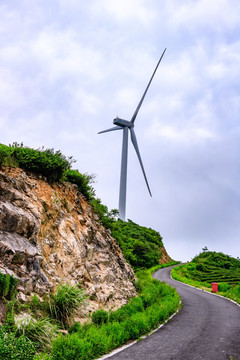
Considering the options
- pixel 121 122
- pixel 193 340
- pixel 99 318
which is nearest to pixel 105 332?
pixel 99 318

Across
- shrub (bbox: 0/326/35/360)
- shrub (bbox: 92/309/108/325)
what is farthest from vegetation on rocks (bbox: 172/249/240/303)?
shrub (bbox: 0/326/35/360)

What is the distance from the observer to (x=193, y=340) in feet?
37.9

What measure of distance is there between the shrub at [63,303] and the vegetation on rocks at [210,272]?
2451 cm

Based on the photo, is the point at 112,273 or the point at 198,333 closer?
the point at 198,333

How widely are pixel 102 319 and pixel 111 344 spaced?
2.69 meters

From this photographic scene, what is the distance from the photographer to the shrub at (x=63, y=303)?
11774mm

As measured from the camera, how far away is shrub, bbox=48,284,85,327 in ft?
38.6

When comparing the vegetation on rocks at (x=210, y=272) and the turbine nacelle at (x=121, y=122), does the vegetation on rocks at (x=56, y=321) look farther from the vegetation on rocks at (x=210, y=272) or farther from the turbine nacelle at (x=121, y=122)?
the turbine nacelle at (x=121, y=122)

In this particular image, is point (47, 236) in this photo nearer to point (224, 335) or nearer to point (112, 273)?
point (112, 273)

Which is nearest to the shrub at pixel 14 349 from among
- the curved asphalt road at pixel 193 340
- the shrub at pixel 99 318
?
the curved asphalt road at pixel 193 340

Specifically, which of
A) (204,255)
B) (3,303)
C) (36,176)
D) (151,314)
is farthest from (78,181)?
(204,255)

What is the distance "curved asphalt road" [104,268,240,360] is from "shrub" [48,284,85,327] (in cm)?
296

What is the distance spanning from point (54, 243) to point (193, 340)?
7900 mm

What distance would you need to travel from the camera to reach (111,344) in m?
10.3
